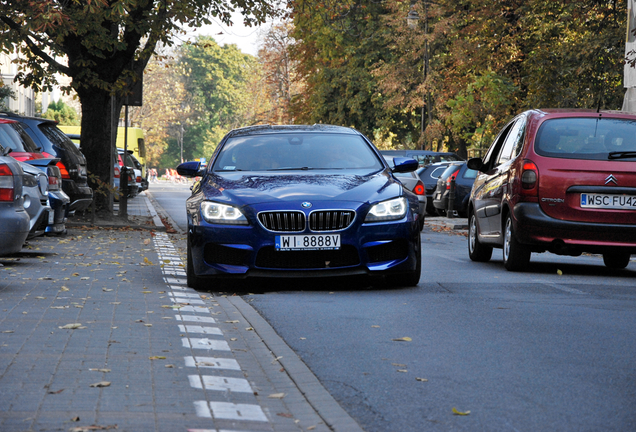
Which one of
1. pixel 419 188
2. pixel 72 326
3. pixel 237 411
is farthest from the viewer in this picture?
pixel 419 188

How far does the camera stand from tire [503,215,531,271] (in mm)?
11310

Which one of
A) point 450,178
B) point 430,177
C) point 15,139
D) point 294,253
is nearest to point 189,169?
point 294,253

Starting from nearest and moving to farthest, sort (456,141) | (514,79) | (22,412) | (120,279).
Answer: (22,412) < (120,279) < (514,79) < (456,141)

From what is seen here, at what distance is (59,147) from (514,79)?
20.8 metres

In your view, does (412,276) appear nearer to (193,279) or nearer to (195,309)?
(193,279)

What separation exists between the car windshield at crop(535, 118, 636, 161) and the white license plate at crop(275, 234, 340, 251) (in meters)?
2.96

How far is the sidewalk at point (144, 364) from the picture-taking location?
15.0 feet

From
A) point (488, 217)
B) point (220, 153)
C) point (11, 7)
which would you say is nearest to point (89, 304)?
point (220, 153)

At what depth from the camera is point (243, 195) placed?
9414 mm

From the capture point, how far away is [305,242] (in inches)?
362

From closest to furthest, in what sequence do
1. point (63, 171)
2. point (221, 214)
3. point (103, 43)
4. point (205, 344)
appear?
point (205, 344)
point (221, 214)
point (63, 171)
point (103, 43)

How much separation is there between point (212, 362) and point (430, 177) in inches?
969

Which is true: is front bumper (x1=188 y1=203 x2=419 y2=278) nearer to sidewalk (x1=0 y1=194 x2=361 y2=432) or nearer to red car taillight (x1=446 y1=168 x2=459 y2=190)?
sidewalk (x1=0 y1=194 x2=361 y2=432)

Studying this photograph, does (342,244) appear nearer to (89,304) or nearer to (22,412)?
(89,304)
